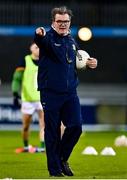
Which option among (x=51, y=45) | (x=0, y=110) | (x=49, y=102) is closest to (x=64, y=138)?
(x=49, y=102)

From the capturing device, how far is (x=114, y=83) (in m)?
32.7

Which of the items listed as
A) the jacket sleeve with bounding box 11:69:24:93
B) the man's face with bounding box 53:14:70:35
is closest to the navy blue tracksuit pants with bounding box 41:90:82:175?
the man's face with bounding box 53:14:70:35

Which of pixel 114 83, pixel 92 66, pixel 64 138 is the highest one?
pixel 92 66

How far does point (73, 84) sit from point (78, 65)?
34 centimetres

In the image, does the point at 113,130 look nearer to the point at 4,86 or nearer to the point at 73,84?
the point at 4,86

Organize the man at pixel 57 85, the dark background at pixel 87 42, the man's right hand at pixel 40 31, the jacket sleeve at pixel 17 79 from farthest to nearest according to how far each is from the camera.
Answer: the dark background at pixel 87 42, the jacket sleeve at pixel 17 79, the man at pixel 57 85, the man's right hand at pixel 40 31

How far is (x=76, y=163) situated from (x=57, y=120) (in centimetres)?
368

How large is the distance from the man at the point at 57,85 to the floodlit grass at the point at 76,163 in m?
0.60

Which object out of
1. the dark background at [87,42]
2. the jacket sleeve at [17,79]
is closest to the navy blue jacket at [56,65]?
the jacket sleeve at [17,79]

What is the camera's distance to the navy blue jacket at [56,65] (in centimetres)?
1282

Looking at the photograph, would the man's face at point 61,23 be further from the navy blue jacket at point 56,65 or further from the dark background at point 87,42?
the dark background at point 87,42

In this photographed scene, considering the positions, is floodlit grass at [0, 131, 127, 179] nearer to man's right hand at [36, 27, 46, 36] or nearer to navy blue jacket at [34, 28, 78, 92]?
navy blue jacket at [34, 28, 78, 92]

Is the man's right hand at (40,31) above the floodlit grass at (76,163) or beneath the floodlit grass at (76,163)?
above

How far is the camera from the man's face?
12672 millimetres
